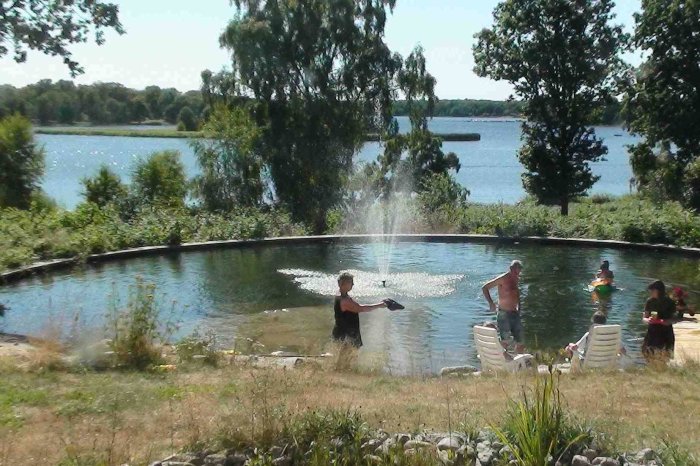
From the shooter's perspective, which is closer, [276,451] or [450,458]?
[450,458]

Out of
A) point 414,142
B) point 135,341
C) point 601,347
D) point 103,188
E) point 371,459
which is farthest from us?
point 414,142

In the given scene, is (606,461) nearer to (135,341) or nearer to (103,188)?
(135,341)

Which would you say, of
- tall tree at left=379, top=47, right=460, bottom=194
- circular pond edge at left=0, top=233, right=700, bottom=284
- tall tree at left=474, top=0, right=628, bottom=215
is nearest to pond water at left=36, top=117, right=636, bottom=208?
tall tree at left=379, top=47, right=460, bottom=194

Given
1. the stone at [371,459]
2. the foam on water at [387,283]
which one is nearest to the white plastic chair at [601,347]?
the stone at [371,459]

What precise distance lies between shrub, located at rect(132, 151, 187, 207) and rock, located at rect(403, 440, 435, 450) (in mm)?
24681

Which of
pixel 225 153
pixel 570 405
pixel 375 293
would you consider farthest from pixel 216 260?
pixel 570 405

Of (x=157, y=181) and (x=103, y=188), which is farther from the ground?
(x=157, y=181)

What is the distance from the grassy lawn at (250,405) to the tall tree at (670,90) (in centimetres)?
2907

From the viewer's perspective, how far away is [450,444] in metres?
5.66

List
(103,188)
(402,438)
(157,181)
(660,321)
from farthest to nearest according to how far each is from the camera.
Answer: (157,181)
(103,188)
(660,321)
(402,438)

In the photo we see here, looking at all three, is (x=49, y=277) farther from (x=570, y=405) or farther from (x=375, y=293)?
(x=570, y=405)

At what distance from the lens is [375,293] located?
56.1ft

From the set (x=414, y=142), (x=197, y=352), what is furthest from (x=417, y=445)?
(x=414, y=142)

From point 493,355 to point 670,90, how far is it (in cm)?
2969
